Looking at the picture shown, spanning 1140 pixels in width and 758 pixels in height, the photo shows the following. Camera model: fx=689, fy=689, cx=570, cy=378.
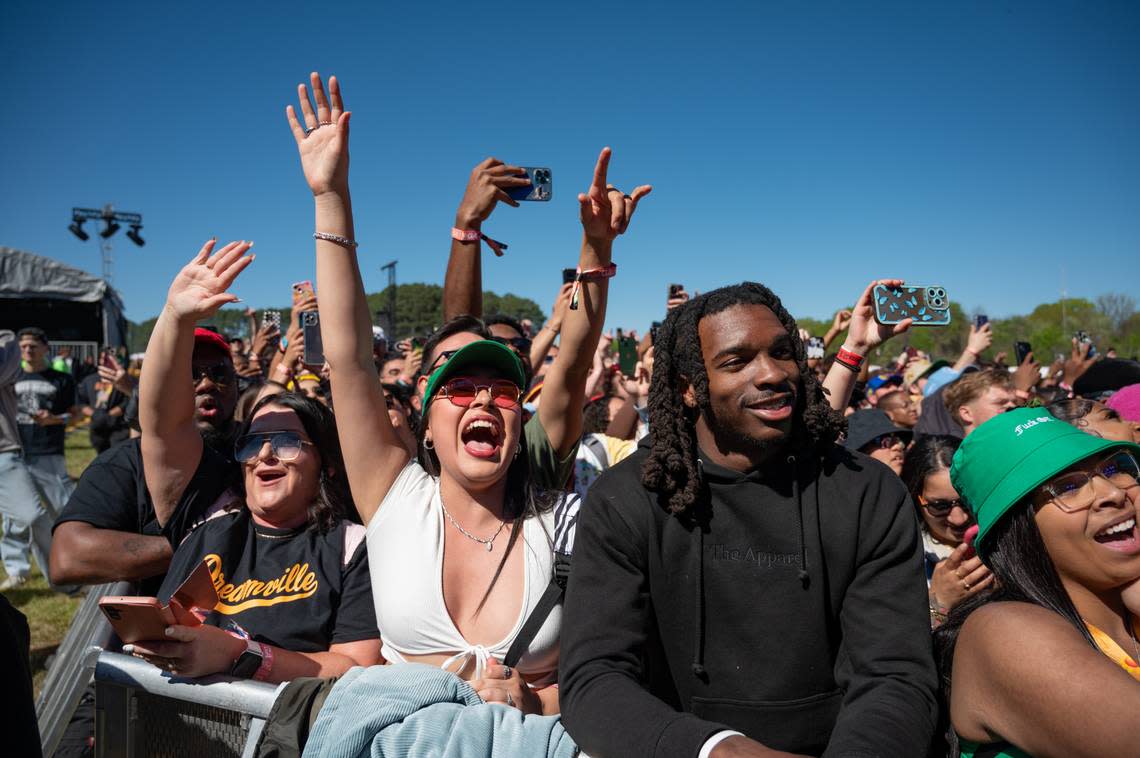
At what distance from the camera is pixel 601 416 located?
6012 mm

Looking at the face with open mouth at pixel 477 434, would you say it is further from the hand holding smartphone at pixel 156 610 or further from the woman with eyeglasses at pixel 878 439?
the woman with eyeglasses at pixel 878 439

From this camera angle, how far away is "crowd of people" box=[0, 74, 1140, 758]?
172cm

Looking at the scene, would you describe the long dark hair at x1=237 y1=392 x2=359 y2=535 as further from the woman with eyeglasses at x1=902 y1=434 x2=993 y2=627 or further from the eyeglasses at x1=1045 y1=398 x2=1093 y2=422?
the eyeglasses at x1=1045 y1=398 x2=1093 y2=422

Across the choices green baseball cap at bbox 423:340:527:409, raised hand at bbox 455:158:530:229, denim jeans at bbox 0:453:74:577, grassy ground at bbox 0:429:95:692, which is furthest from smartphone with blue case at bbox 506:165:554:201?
denim jeans at bbox 0:453:74:577

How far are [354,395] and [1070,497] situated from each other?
2.18m

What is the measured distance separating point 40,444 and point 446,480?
683cm

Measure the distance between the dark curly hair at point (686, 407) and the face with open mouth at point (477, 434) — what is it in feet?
1.90

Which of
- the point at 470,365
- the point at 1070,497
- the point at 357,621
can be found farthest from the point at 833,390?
the point at 357,621

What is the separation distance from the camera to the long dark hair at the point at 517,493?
244 centimetres

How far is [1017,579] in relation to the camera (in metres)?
1.90

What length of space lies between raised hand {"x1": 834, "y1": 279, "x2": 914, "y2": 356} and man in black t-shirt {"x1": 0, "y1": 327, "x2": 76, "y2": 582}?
7117 mm

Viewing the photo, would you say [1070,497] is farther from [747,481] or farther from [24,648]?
[24,648]

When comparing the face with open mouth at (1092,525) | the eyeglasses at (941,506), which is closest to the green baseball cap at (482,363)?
the face with open mouth at (1092,525)

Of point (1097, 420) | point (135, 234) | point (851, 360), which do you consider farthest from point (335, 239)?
point (135, 234)
